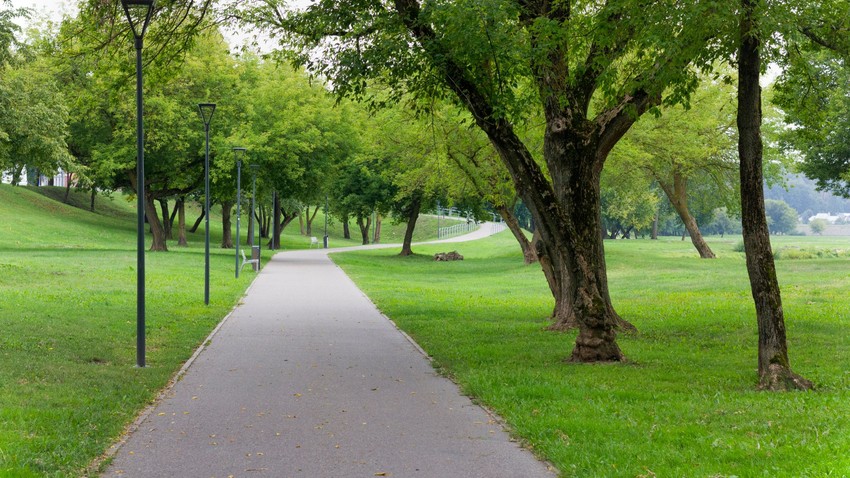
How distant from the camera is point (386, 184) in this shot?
171 ft

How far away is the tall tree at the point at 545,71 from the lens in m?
11.2

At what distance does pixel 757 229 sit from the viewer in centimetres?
1021

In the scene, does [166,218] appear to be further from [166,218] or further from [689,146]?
[689,146]

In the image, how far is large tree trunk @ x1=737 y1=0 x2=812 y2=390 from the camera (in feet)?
32.8

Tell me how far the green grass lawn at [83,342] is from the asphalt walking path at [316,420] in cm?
37

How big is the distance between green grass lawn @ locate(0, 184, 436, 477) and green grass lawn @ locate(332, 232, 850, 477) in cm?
359

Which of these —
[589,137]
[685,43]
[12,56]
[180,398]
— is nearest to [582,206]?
[589,137]

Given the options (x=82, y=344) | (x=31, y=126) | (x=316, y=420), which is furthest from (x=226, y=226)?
(x=316, y=420)

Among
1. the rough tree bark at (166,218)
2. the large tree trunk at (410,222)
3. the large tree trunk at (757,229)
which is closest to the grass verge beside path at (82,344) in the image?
the large tree trunk at (757,229)

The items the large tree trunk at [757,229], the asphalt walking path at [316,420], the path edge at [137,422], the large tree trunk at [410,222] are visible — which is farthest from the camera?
the large tree trunk at [410,222]

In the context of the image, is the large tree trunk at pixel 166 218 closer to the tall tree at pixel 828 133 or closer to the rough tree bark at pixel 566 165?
the tall tree at pixel 828 133

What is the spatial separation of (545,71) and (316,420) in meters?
6.94

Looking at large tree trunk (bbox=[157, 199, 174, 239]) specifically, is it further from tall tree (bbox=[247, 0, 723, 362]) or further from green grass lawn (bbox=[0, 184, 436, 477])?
tall tree (bbox=[247, 0, 723, 362])

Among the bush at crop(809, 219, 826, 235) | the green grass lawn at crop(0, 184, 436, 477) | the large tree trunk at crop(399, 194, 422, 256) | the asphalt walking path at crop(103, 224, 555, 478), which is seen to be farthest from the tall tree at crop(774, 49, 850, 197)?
the bush at crop(809, 219, 826, 235)
